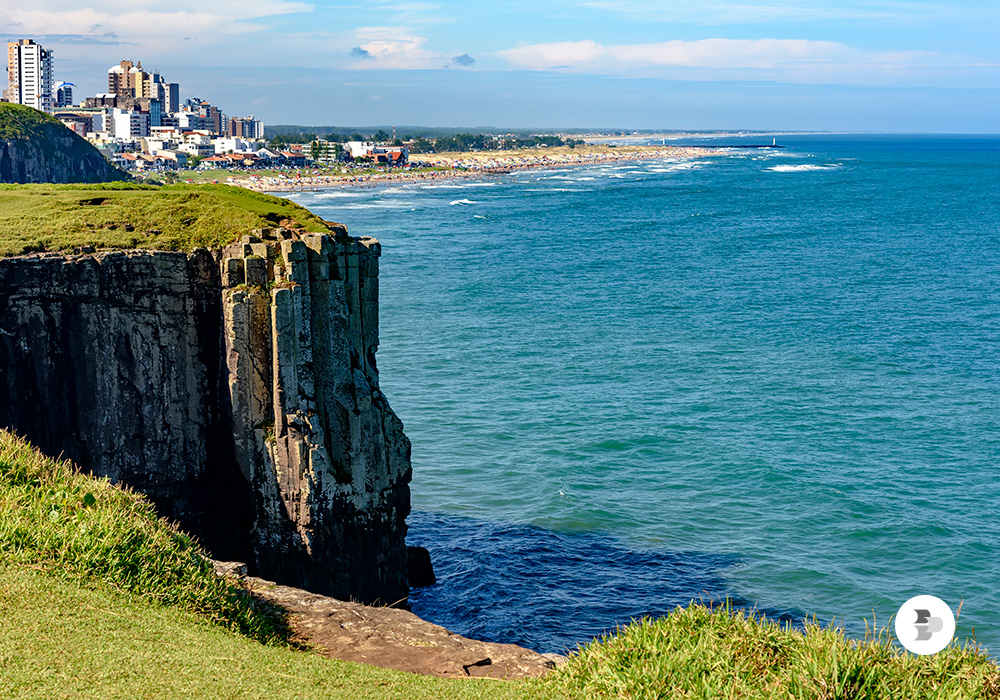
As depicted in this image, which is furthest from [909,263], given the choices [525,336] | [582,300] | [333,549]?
[333,549]

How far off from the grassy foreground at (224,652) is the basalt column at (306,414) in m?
6.30

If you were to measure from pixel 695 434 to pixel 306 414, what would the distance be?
73.0 feet

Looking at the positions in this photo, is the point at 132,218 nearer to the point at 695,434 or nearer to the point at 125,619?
the point at 125,619

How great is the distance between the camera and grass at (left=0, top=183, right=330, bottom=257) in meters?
23.9

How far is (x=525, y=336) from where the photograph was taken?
58.8 metres

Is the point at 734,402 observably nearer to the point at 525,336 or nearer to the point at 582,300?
the point at 525,336

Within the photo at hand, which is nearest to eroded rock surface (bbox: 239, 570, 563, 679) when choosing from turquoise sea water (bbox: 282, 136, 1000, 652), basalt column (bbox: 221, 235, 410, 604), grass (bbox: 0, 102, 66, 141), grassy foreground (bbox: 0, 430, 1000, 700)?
grassy foreground (bbox: 0, 430, 1000, 700)

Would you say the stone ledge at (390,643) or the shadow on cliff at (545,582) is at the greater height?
the stone ledge at (390,643)

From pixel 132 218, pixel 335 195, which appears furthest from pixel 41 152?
pixel 132 218

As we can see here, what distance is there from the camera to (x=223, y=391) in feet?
80.3

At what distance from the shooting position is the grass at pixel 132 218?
78.5 ft

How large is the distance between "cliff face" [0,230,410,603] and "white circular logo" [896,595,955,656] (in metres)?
15.3

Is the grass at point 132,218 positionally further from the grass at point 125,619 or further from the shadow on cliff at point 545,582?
the shadow on cliff at point 545,582


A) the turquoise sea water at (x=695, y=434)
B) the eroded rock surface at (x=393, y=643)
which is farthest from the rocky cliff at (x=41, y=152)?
the eroded rock surface at (x=393, y=643)
